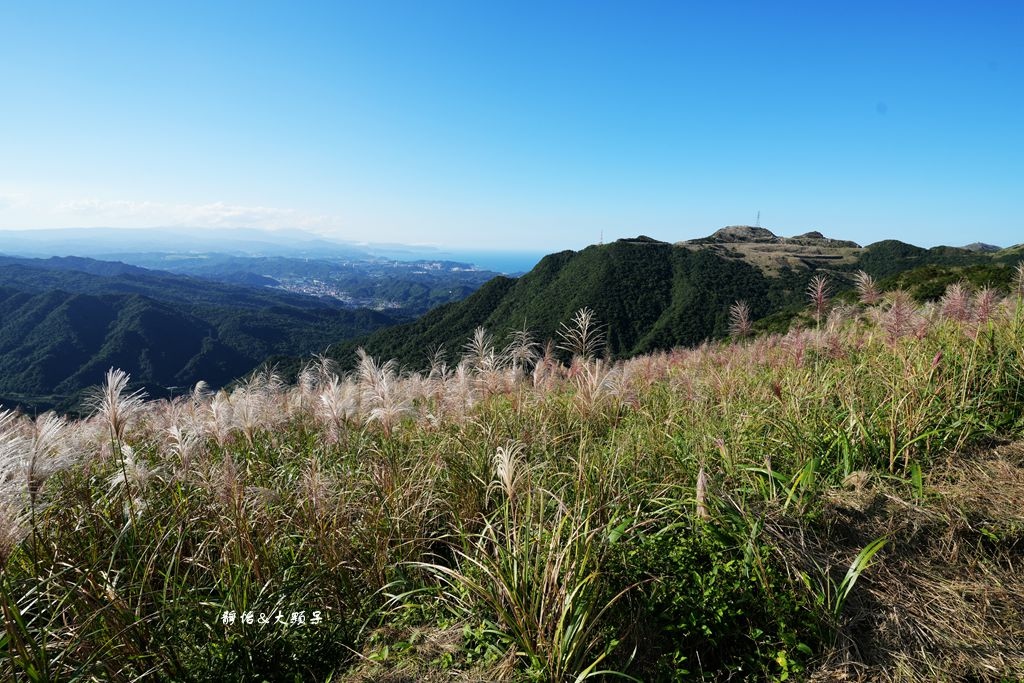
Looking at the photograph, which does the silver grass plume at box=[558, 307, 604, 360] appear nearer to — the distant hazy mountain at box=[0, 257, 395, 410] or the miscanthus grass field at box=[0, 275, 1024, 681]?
the miscanthus grass field at box=[0, 275, 1024, 681]

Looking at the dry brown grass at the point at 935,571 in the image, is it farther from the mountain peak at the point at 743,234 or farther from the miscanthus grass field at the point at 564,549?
the mountain peak at the point at 743,234

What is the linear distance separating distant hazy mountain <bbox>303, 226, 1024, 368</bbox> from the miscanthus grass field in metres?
56.8

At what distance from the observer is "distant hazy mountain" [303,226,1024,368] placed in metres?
66.9

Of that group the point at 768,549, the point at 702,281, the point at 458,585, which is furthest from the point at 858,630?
the point at 702,281

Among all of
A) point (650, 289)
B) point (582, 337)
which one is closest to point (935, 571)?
point (582, 337)

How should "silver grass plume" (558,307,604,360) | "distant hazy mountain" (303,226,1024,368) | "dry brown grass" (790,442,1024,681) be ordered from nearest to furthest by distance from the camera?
"dry brown grass" (790,442,1024,681) → "silver grass plume" (558,307,604,360) → "distant hazy mountain" (303,226,1024,368)

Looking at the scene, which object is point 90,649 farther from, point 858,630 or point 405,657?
point 858,630

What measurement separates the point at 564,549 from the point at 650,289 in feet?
268

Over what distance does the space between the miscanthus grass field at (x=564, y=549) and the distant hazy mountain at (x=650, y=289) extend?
56.8 metres

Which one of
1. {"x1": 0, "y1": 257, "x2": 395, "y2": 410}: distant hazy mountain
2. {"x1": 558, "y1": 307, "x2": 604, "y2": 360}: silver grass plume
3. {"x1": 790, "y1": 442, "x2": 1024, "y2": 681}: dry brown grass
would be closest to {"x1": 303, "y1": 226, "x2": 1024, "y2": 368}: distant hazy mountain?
{"x1": 558, "y1": 307, "x2": 604, "y2": 360}: silver grass plume

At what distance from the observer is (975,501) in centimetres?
238

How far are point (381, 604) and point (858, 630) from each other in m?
2.14

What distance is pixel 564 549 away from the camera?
184 cm

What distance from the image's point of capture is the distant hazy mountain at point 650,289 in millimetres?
66875
